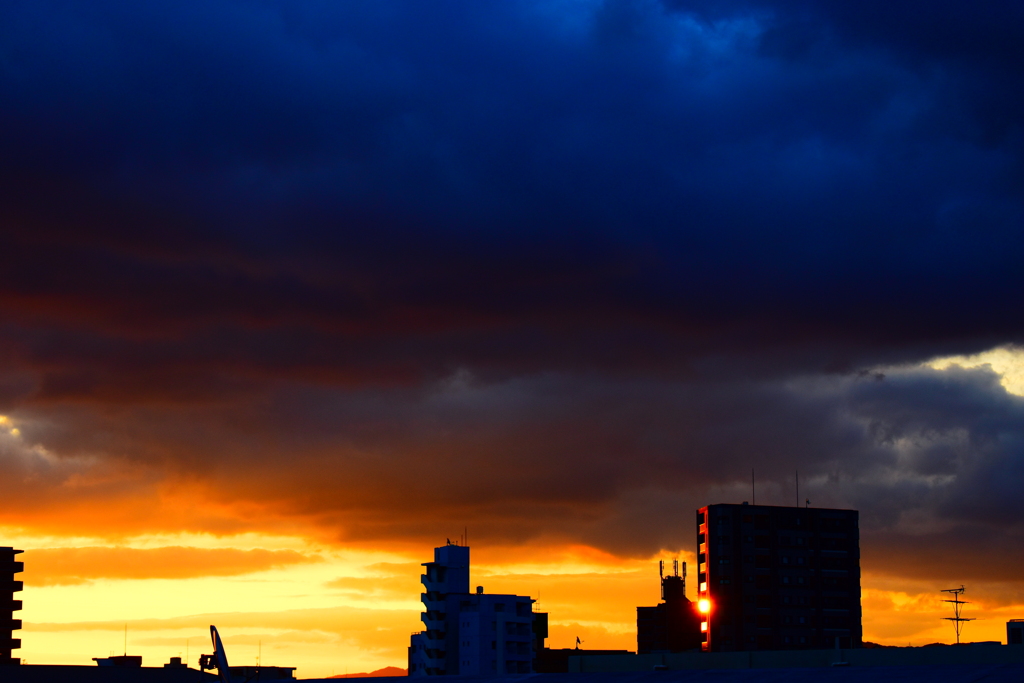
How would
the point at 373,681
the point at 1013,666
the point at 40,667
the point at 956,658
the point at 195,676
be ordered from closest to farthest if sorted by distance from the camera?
the point at 1013,666
the point at 956,658
the point at 373,681
the point at 40,667
the point at 195,676

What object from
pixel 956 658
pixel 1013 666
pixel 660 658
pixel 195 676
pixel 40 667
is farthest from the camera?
pixel 195 676

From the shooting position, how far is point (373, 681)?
97.0 m

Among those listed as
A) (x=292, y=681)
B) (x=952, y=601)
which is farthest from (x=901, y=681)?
(x=952, y=601)

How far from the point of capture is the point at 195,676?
168 meters

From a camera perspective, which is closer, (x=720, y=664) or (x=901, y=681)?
(x=901, y=681)

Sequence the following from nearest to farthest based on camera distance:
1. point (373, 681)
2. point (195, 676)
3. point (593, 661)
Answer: point (593, 661) → point (373, 681) → point (195, 676)

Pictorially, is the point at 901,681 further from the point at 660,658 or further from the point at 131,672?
the point at 131,672

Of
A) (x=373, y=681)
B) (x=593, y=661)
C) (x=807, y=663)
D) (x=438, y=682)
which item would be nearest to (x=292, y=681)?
(x=373, y=681)

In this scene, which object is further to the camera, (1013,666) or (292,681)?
(292,681)

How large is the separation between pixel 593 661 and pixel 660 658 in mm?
8736

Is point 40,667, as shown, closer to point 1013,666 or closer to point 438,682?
point 438,682

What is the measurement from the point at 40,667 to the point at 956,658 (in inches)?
4808

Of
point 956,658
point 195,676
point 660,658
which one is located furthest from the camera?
point 195,676

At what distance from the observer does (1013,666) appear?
6028 centimetres
